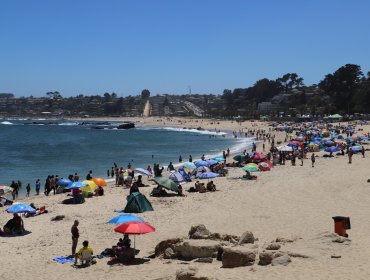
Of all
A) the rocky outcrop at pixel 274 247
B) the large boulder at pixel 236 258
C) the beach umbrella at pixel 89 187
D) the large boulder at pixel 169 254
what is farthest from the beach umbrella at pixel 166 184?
the large boulder at pixel 236 258

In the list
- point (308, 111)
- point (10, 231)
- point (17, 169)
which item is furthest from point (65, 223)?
point (308, 111)

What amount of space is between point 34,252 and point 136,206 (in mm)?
4553

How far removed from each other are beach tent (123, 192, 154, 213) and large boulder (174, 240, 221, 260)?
5.78m

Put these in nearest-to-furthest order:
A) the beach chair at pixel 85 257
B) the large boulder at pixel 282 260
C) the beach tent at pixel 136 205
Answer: the large boulder at pixel 282 260 → the beach chair at pixel 85 257 → the beach tent at pixel 136 205

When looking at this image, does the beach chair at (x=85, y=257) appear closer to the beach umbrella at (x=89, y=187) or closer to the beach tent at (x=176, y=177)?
the beach umbrella at (x=89, y=187)

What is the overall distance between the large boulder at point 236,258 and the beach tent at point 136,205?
7215 millimetres

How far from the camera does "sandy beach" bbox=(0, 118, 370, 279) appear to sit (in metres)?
8.79

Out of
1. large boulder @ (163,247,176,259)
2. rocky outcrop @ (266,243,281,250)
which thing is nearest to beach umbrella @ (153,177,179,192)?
large boulder @ (163,247,176,259)

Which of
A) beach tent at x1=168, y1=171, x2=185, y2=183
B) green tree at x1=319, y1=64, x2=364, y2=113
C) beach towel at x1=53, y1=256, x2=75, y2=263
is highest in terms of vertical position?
green tree at x1=319, y1=64, x2=364, y2=113

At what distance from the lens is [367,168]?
2555cm

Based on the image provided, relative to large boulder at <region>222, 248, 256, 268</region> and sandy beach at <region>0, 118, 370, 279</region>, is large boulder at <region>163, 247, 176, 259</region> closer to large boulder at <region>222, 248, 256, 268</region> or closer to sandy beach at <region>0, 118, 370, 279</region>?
sandy beach at <region>0, 118, 370, 279</region>

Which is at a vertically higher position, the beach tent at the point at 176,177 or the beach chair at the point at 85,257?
the beach tent at the point at 176,177

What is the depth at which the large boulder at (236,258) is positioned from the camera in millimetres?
8797

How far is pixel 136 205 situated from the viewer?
15773 millimetres
